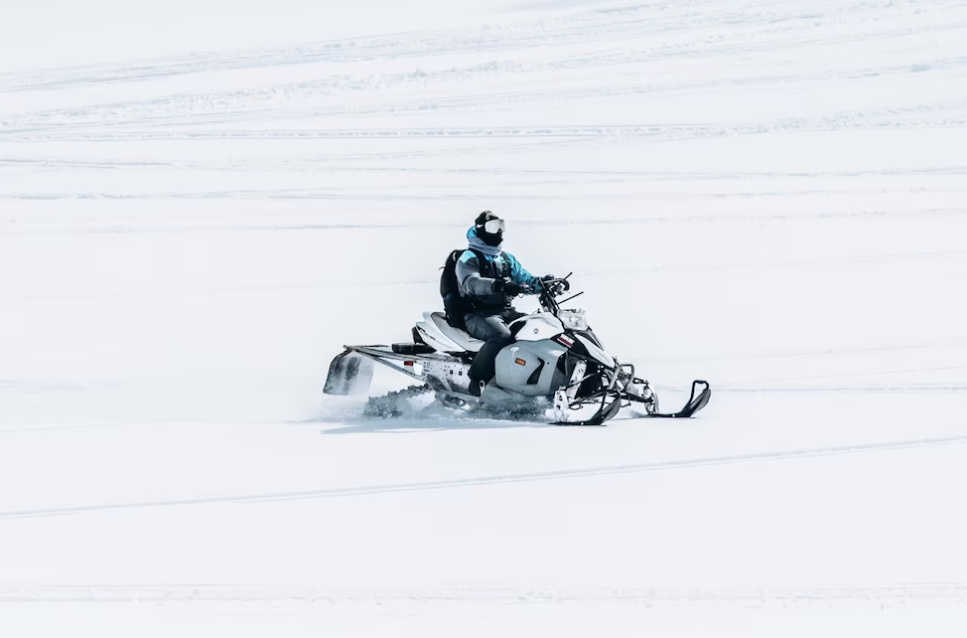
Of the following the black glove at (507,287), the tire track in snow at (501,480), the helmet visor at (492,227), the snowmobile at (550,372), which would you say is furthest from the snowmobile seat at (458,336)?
the tire track in snow at (501,480)

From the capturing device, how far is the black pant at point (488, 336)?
9094mm

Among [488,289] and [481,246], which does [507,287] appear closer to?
[488,289]

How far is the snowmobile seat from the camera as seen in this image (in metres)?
9.28

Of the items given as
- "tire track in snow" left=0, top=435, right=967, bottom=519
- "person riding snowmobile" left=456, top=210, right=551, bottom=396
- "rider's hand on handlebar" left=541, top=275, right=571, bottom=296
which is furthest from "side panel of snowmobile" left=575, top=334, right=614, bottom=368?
"tire track in snow" left=0, top=435, right=967, bottom=519

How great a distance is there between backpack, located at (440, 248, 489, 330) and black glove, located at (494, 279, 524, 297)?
0.59ft

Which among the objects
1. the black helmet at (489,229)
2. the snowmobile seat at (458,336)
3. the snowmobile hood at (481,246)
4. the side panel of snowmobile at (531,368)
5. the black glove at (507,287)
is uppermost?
the black helmet at (489,229)

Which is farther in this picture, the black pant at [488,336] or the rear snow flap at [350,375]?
the rear snow flap at [350,375]

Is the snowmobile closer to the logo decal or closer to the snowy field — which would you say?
the logo decal

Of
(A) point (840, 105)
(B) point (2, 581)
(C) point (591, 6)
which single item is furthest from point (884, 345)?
(C) point (591, 6)

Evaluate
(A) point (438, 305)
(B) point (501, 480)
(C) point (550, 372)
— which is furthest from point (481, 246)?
(A) point (438, 305)

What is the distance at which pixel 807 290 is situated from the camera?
15.2m

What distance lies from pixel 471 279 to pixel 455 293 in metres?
0.24

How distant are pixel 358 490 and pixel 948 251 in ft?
37.1

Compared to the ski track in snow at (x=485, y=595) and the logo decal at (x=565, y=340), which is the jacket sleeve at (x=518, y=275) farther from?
the ski track in snow at (x=485, y=595)
